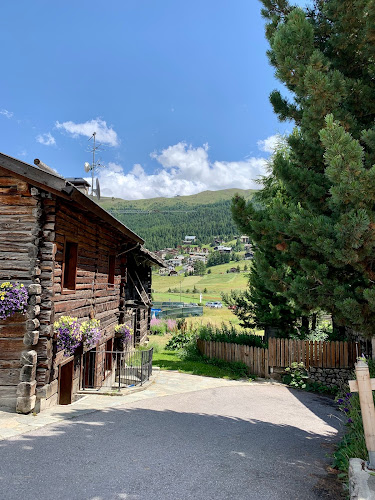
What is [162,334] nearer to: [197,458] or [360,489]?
[197,458]

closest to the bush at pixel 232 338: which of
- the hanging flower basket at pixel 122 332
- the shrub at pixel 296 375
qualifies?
the shrub at pixel 296 375

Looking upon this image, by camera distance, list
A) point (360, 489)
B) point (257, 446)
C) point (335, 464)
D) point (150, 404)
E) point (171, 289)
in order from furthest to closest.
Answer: point (171, 289)
point (150, 404)
point (257, 446)
point (335, 464)
point (360, 489)

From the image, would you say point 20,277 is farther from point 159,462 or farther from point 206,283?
point 206,283

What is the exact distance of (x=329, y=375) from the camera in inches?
574

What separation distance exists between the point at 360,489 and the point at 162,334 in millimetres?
24400

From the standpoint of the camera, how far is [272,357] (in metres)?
15.5

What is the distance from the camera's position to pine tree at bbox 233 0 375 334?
565 centimetres

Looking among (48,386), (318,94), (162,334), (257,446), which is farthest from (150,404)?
(162,334)

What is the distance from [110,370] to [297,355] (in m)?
7.67

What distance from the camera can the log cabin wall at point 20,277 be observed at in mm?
7602

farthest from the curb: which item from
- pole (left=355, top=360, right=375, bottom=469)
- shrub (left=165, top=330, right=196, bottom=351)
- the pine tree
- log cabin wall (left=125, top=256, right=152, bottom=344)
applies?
shrub (left=165, top=330, right=196, bottom=351)

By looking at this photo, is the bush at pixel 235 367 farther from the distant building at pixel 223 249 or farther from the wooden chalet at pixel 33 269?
the distant building at pixel 223 249

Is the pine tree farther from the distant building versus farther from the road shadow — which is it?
the distant building

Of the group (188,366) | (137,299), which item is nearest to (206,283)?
(137,299)
